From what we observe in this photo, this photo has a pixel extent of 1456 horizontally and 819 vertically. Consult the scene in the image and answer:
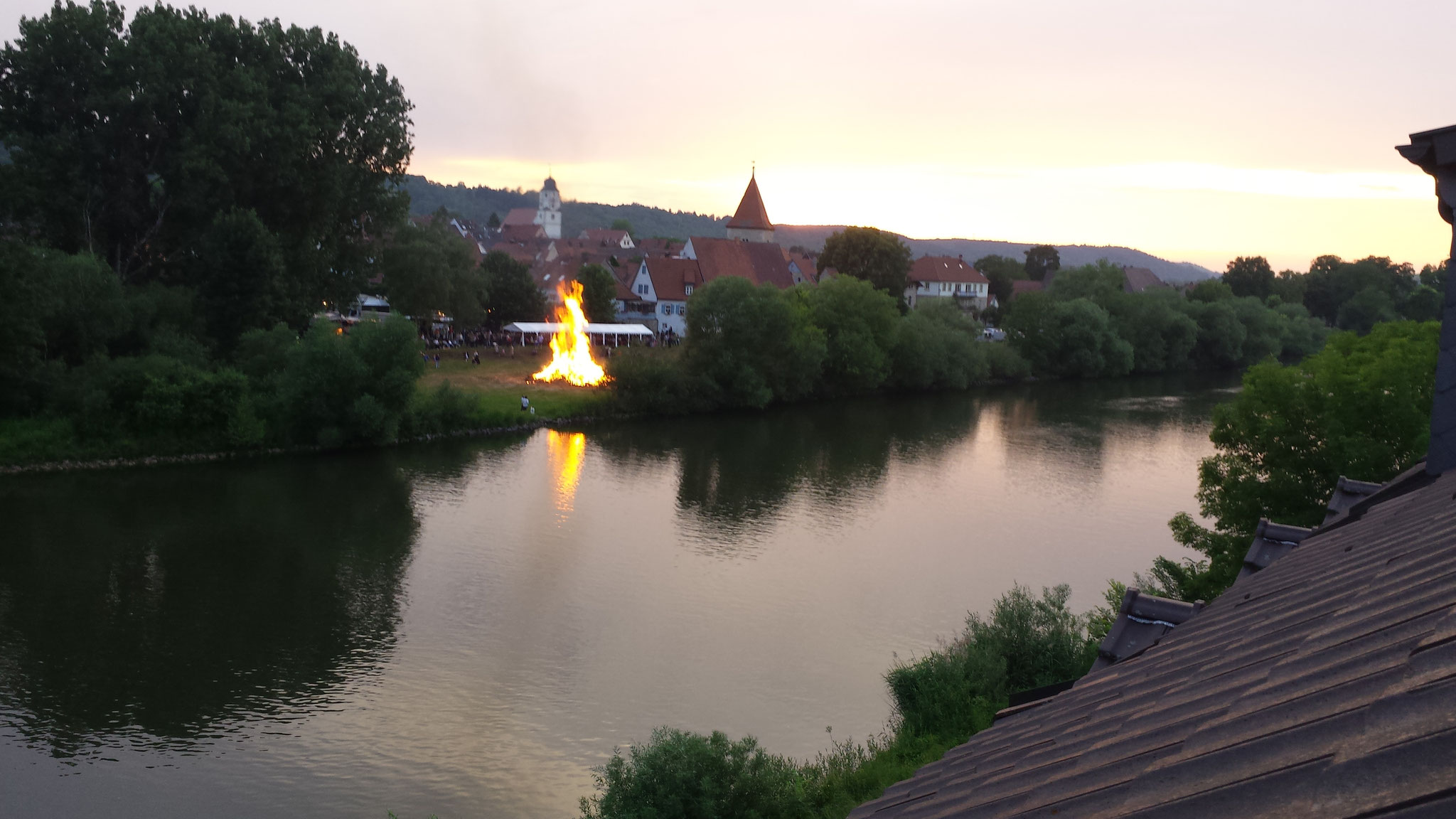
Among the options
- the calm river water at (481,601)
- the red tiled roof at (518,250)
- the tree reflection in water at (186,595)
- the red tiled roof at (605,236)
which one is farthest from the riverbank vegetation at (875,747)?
the red tiled roof at (605,236)

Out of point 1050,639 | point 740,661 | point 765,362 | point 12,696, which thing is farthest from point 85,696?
point 765,362

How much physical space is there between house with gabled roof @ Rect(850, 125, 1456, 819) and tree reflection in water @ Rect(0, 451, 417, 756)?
1487 cm

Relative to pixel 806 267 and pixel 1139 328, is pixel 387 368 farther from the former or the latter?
pixel 806 267

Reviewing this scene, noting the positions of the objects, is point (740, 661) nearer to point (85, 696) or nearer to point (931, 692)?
point (931, 692)

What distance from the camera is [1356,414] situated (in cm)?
1931

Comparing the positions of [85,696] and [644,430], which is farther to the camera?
[644,430]

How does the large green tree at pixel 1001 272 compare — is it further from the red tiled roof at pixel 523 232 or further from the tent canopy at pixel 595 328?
the red tiled roof at pixel 523 232

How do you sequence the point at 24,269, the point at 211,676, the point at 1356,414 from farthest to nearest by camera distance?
1. the point at 24,269
2. the point at 1356,414
3. the point at 211,676

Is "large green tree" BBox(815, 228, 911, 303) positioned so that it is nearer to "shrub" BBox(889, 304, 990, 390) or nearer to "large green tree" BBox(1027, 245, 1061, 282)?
"shrub" BBox(889, 304, 990, 390)

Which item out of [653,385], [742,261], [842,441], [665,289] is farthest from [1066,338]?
[653,385]

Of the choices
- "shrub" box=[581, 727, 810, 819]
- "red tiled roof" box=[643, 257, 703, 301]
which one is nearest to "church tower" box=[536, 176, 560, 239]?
"red tiled roof" box=[643, 257, 703, 301]

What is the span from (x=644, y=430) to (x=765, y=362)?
27.4ft

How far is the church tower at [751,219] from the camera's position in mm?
84000

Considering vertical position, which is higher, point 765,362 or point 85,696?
point 765,362
